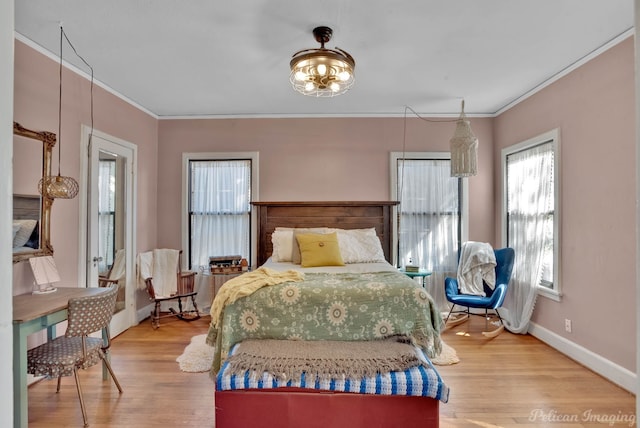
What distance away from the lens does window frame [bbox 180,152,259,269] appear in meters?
4.55

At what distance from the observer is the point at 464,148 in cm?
371

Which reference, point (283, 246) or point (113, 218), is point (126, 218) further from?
point (283, 246)

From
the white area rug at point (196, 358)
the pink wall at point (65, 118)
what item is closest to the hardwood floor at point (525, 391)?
Result: the white area rug at point (196, 358)

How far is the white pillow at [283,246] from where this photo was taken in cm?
387

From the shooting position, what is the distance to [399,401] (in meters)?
1.92

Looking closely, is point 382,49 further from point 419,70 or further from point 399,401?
point 399,401

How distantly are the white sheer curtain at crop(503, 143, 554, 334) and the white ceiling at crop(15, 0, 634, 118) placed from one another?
82 cm

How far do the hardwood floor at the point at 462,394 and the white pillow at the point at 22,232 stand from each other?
1155 mm

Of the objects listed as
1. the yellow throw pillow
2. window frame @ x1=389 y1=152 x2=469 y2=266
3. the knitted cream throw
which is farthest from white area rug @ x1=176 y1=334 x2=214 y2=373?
window frame @ x1=389 y1=152 x2=469 y2=266

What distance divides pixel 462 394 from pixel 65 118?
13.6ft

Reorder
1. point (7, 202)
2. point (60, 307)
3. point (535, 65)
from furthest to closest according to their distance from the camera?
1. point (535, 65)
2. point (60, 307)
3. point (7, 202)

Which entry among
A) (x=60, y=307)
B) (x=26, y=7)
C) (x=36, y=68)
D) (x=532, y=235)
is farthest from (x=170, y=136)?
(x=532, y=235)

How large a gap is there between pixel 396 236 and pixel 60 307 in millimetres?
3591

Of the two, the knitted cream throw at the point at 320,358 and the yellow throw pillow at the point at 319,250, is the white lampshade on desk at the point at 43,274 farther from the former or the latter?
the yellow throw pillow at the point at 319,250
